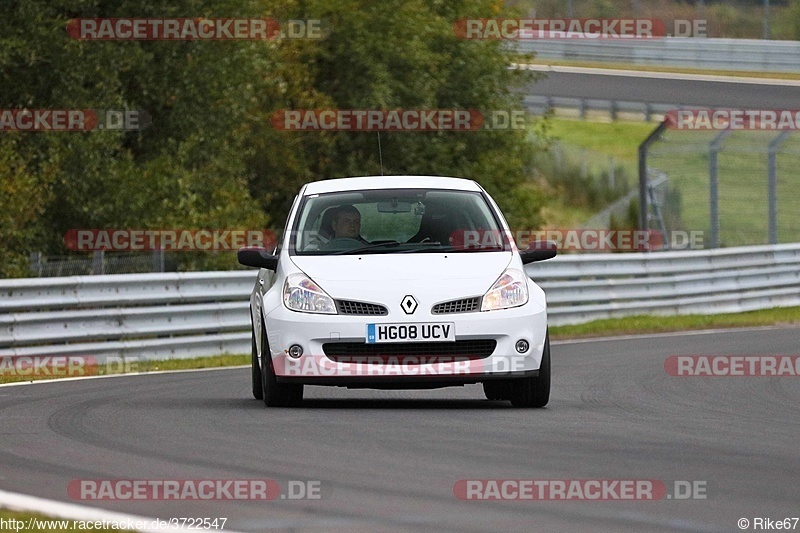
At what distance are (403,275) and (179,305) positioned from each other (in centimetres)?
755

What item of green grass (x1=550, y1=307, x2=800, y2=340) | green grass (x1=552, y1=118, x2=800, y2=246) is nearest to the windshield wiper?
green grass (x1=550, y1=307, x2=800, y2=340)

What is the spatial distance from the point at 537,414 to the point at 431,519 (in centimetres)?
427

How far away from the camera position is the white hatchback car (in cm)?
1058

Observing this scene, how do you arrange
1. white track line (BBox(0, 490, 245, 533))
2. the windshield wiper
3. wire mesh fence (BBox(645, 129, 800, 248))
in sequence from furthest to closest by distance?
wire mesh fence (BBox(645, 129, 800, 248))
the windshield wiper
white track line (BBox(0, 490, 245, 533))

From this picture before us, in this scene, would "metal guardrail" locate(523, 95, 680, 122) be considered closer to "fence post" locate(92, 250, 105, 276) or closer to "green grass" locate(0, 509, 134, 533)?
"fence post" locate(92, 250, 105, 276)

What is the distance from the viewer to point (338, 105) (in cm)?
3322

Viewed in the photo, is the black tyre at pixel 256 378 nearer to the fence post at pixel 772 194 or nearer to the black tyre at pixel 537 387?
the black tyre at pixel 537 387

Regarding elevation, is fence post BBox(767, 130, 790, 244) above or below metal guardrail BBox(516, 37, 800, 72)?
below

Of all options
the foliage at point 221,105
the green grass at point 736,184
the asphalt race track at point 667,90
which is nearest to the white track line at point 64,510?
the foliage at point 221,105

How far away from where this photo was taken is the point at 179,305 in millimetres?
17922

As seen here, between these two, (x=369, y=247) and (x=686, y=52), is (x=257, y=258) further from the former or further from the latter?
(x=686, y=52)

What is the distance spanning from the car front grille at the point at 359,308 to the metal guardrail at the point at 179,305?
19.8 ft

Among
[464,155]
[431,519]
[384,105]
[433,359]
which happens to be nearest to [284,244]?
[433,359]

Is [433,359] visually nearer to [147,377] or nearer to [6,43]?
[147,377]
